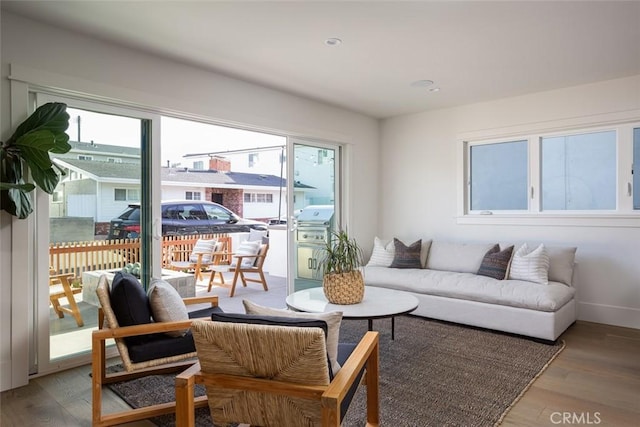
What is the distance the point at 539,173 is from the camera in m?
4.54

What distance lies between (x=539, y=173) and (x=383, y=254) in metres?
2.04

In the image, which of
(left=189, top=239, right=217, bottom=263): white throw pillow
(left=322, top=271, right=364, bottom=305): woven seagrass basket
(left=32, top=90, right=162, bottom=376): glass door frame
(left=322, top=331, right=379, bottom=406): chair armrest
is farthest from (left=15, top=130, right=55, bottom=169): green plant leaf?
(left=189, top=239, right=217, bottom=263): white throw pillow

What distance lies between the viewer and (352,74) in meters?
3.84

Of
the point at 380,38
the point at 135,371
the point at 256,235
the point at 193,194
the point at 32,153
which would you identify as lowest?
the point at 135,371

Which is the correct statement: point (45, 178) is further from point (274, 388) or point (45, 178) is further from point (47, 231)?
point (274, 388)

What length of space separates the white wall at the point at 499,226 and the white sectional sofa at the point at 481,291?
33 cm

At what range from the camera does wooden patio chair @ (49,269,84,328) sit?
2.95 meters

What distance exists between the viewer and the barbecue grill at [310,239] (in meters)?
4.82

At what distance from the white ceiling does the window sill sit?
141 centimetres

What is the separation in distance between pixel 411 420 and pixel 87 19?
10.9ft

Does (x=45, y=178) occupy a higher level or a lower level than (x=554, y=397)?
higher

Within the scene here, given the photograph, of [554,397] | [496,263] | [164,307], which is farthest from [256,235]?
[554,397]

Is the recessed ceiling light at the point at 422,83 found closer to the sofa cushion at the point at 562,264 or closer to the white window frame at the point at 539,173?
the white window frame at the point at 539,173

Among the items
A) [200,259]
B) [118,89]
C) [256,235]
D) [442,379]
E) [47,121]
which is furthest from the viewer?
[256,235]
